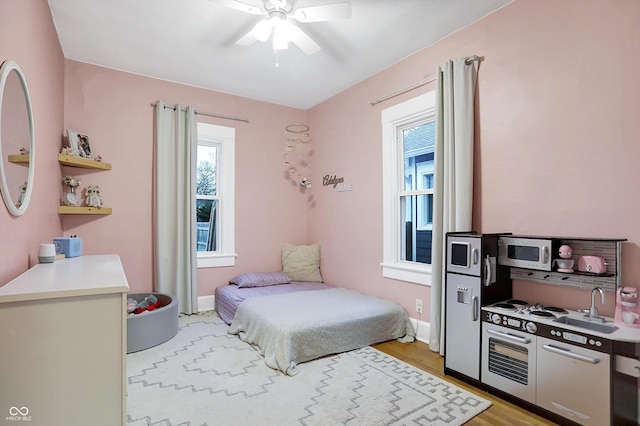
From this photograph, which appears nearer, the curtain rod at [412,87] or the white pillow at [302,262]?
the curtain rod at [412,87]

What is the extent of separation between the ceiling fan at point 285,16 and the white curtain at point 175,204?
1673 millimetres

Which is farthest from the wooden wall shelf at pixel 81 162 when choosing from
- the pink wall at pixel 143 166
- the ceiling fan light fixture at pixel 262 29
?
the ceiling fan light fixture at pixel 262 29

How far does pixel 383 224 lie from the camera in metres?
3.65

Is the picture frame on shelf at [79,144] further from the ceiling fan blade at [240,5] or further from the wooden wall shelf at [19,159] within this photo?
the ceiling fan blade at [240,5]

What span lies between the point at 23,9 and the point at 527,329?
3418mm

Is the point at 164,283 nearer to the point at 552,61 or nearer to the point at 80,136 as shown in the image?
the point at 80,136

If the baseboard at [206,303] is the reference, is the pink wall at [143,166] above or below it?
above

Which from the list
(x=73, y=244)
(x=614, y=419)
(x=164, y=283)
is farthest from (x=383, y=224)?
(x=73, y=244)

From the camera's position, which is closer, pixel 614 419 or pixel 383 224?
pixel 614 419

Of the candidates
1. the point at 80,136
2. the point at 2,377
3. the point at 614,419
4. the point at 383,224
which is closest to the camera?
the point at 2,377

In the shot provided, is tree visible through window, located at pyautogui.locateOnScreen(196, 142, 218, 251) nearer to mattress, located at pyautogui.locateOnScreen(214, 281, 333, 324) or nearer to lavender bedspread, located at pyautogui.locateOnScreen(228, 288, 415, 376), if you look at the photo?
mattress, located at pyautogui.locateOnScreen(214, 281, 333, 324)

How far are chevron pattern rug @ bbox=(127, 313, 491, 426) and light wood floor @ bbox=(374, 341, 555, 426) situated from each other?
2.5 inches

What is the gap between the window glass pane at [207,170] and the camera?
4.32 meters

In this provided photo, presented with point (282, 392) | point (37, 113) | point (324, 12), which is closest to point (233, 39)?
point (324, 12)
